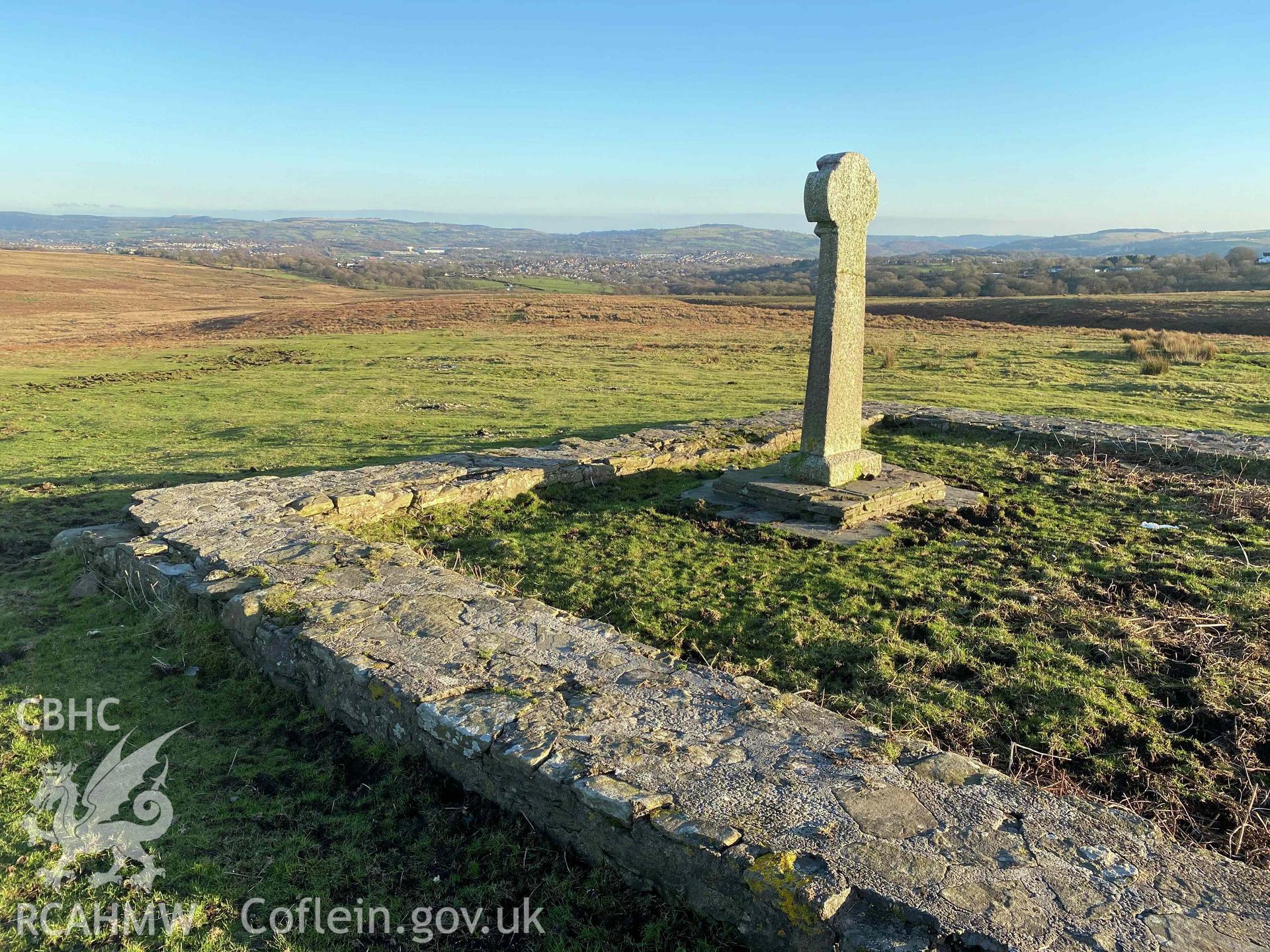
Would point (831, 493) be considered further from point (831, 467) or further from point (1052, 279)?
point (1052, 279)

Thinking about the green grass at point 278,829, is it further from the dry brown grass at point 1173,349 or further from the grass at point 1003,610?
the dry brown grass at point 1173,349

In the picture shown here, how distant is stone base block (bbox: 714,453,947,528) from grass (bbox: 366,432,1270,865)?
0.43 meters

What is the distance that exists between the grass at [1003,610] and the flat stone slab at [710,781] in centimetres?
74

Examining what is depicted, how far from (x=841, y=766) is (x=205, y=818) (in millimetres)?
3117

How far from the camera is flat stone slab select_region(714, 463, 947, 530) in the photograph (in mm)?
8352

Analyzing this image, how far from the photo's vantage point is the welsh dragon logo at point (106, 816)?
340 cm

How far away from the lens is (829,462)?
28.8 feet

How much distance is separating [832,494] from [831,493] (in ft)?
0.08

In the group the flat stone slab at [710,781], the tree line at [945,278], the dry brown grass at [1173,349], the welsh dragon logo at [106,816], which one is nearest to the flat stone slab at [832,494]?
the flat stone slab at [710,781]

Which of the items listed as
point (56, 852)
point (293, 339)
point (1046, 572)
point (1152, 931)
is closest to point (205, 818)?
point (56, 852)

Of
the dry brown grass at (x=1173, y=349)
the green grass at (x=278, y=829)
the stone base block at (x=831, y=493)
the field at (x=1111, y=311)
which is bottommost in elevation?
the green grass at (x=278, y=829)

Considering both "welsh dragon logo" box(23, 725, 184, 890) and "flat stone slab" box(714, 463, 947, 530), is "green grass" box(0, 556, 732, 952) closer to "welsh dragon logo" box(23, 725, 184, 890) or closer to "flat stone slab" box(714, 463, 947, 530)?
"welsh dragon logo" box(23, 725, 184, 890)

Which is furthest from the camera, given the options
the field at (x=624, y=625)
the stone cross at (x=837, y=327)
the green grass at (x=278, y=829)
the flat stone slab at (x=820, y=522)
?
the stone cross at (x=837, y=327)

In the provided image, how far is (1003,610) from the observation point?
603 centimetres
